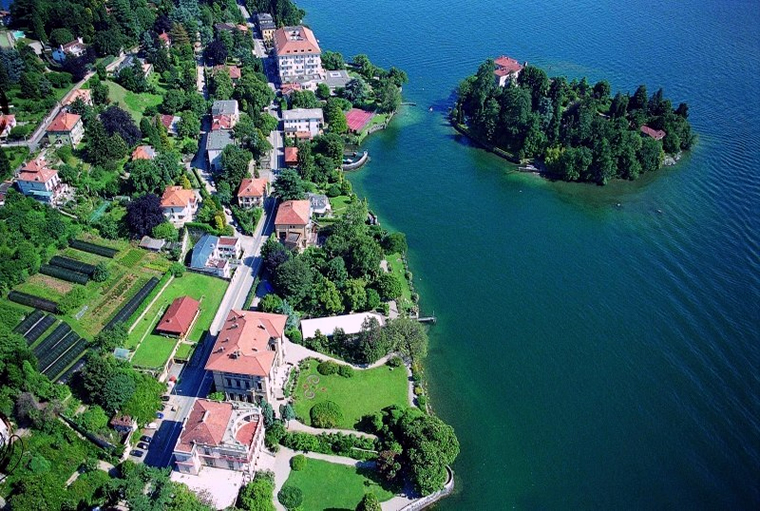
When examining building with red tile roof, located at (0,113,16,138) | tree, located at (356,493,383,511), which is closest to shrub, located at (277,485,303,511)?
tree, located at (356,493,383,511)

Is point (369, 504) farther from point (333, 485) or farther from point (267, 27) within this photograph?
point (267, 27)

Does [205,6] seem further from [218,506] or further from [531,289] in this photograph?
[218,506]

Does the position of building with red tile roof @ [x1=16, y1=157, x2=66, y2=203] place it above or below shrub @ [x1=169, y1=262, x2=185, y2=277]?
above

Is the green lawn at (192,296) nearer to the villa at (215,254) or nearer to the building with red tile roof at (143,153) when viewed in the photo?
the villa at (215,254)

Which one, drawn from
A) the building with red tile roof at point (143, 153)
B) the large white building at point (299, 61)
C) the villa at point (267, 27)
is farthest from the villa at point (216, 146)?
the villa at point (267, 27)

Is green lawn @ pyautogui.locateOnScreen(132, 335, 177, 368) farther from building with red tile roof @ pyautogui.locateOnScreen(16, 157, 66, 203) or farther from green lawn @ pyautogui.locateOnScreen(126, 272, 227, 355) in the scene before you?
building with red tile roof @ pyautogui.locateOnScreen(16, 157, 66, 203)

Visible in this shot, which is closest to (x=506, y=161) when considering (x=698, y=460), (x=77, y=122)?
(x=698, y=460)

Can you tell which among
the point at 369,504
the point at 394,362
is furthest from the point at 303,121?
the point at 369,504
